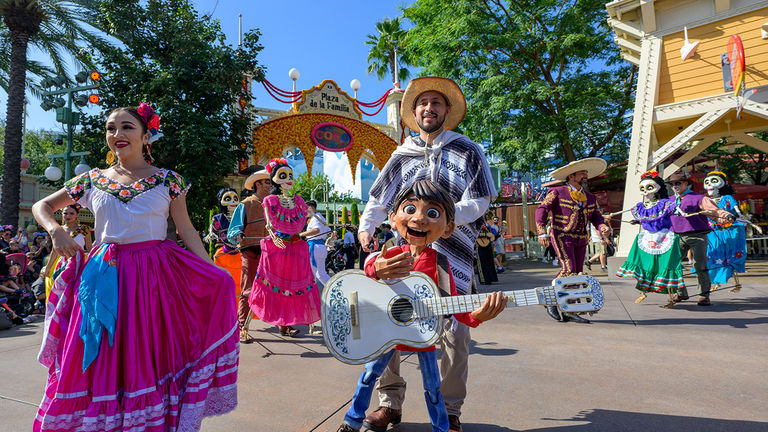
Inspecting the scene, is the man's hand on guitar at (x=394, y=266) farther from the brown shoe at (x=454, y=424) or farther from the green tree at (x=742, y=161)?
the green tree at (x=742, y=161)

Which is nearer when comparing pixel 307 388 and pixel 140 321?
pixel 140 321

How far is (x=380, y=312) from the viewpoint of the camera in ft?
6.73

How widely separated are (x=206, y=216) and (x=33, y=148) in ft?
107

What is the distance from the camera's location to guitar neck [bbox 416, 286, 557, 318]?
185cm

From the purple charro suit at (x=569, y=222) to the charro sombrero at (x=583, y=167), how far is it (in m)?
0.21

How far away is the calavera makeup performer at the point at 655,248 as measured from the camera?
19.9ft

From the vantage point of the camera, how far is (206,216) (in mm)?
14555

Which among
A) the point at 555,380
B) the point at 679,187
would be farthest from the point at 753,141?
the point at 555,380

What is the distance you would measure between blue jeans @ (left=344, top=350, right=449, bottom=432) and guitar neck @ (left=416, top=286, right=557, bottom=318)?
0.31 meters

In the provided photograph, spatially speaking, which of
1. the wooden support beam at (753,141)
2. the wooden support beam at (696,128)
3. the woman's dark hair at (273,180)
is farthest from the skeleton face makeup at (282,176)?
the wooden support beam at (753,141)

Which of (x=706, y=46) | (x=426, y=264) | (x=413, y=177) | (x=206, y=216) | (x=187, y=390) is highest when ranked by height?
(x=706, y=46)

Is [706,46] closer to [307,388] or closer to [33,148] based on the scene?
[307,388]

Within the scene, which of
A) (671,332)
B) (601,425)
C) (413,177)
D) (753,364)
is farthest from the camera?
(671,332)

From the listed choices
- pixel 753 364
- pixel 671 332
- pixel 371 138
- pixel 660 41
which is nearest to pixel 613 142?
pixel 660 41
